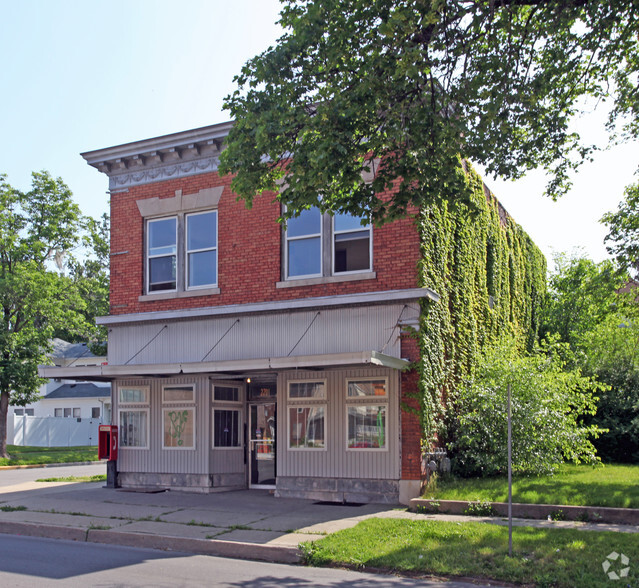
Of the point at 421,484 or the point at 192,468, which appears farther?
the point at 192,468

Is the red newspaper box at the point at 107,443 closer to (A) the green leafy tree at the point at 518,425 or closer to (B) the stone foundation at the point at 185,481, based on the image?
(B) the stone foundation at the point at 185,481

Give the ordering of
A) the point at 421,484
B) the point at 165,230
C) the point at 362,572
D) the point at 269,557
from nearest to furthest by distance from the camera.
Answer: the point at 362,572 → the point at 269,557 → the point at 421,484 → the point at 165,230

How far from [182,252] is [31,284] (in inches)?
539

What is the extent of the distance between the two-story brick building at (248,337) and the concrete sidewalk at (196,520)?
1002 millimetres

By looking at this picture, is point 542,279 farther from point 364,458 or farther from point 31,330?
point 31,330

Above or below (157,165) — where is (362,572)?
below

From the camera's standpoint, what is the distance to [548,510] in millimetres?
11602

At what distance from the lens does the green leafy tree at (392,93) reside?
36.0 feet

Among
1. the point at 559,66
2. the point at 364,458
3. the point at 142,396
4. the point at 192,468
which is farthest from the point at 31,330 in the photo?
the point at 559,66

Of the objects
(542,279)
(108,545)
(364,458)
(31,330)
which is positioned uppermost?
(542,279)

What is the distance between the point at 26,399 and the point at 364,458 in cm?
1995

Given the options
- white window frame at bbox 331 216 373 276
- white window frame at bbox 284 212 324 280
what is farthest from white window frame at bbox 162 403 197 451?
white window frame at bbox 331 216 373 276

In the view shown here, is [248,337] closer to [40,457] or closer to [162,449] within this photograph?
[162,449]

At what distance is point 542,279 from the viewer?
93.1 feet
